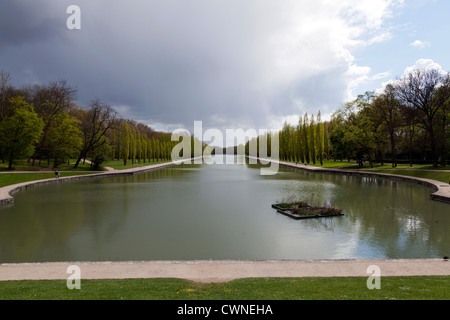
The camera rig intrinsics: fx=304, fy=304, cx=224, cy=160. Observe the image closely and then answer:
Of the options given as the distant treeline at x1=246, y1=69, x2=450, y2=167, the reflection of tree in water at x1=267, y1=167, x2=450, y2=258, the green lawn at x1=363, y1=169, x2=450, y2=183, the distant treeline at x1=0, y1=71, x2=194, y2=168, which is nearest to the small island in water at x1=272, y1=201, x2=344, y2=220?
the reflection of tree in water at x1=267, y1=167, x2=450, y2=258

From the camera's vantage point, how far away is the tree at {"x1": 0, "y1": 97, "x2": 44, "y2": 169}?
4059cm

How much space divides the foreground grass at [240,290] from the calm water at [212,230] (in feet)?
9.70

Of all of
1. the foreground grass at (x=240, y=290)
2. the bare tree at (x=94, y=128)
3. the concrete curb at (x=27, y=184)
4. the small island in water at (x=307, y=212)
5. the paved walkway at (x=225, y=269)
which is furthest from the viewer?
the bare tree at (x=94, y=128)

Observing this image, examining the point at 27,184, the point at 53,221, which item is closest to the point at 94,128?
the point at 27,184

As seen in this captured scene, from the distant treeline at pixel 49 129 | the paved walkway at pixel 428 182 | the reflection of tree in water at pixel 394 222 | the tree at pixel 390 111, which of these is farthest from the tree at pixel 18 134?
the tree at pixel 390 111

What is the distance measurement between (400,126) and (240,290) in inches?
1863

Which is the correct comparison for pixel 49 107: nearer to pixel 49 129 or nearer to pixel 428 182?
pixel 49 129

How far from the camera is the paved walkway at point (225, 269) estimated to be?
6.76 metres

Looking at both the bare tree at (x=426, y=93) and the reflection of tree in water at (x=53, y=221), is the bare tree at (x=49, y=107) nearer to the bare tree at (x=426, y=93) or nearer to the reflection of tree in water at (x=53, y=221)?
the reflection of tree in water at (x=53, y=221)

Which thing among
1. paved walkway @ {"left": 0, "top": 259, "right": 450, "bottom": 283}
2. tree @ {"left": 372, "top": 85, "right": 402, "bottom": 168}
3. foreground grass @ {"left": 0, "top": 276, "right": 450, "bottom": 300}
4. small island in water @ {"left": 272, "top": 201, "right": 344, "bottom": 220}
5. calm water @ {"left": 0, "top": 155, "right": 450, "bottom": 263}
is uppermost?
tree @ {"left": 372, "top": 85, "right": 402, "bottom": 168}

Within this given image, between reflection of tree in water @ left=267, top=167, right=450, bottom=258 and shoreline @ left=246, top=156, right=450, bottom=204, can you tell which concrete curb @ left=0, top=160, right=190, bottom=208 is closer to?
reflection of tree in water @ left=267, top=167, right=450, bottom=258

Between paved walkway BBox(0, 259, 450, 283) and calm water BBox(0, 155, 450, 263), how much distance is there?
1.43m

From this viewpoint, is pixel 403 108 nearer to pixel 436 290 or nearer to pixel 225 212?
pixel 225 212

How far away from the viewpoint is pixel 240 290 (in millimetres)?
5703
